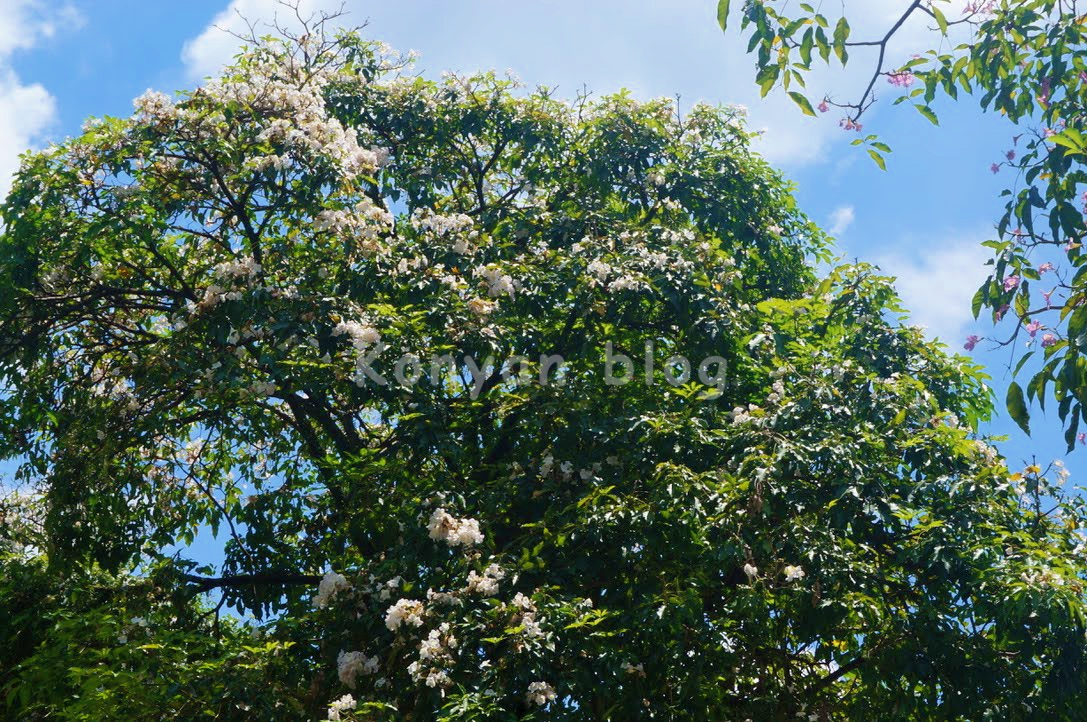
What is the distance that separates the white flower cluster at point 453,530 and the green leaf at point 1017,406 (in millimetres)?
3547

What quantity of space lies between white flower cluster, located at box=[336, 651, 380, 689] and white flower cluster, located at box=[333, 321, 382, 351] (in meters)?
1.96

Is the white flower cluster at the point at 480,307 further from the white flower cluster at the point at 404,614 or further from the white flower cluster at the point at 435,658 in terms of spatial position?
the white flower cluster at the point at 435,658

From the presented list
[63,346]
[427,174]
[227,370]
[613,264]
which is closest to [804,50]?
[613,264]

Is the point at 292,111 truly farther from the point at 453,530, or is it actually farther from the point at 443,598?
the point at 443,598

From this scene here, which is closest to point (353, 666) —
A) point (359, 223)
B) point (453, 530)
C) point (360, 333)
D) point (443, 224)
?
point (453, 530)

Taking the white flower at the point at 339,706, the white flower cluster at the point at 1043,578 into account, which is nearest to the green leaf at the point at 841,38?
the white flower cluster at the point at 1043,578

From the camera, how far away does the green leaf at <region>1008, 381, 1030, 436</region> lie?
429 centimetres

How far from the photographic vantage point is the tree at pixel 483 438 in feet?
22.2

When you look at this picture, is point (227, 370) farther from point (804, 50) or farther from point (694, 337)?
point (804, 50)

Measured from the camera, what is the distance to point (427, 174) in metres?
10.3

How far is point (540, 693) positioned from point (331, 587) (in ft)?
6.01

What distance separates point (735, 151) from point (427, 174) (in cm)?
286

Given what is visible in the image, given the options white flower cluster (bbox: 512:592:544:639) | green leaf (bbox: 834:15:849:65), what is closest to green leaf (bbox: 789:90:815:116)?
green leaf (bbox: 834:15:849:65)

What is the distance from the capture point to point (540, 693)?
609 cm
